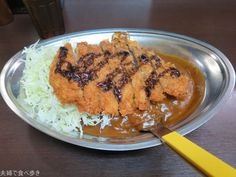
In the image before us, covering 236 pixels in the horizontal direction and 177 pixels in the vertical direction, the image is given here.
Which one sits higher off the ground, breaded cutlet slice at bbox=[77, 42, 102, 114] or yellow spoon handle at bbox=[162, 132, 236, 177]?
breaded cutlet slice at bbox=[77, 42, 102, 114]

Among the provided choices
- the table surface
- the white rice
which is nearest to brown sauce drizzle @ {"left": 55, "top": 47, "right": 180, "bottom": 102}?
the white rice

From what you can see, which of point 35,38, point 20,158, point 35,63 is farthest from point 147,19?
point 20,158

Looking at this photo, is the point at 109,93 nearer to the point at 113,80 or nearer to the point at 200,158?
the point at 113,80

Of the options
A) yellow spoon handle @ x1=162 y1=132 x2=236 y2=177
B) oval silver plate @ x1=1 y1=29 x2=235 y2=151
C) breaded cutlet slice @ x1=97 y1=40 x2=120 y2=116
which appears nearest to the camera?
yellow spoon handle @ x1=162 y1=132 x2=236 y2=177

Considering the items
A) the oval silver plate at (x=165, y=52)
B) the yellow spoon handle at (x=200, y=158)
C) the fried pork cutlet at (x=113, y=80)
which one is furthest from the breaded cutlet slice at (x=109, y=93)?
the yellow spoon handle at (x=200, y=158)

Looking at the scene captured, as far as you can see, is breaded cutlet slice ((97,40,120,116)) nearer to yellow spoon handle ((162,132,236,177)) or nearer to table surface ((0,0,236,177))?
table surface ((0,0,236,177))

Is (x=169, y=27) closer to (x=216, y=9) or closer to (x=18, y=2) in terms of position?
(x=216, y=9)

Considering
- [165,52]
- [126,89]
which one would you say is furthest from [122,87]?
[165,52]
